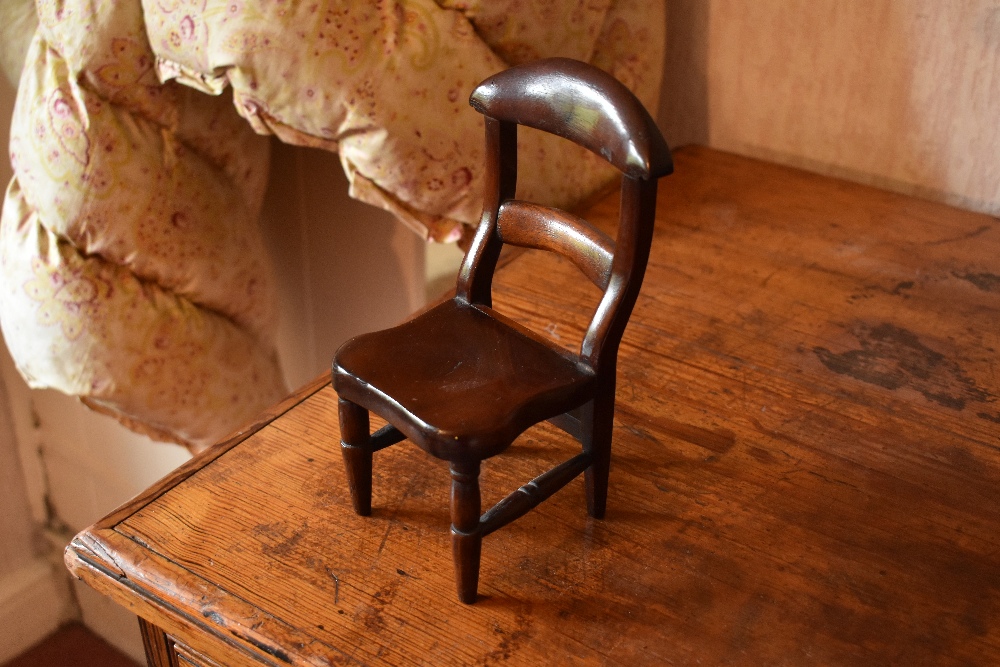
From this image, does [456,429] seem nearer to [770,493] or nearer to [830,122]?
[770,493]

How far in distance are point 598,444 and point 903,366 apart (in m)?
0.39

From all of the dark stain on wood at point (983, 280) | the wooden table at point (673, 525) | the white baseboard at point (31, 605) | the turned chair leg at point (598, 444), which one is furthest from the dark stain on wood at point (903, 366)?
the white baseboard at point (31, 605)

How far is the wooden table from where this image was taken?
2.10 ft

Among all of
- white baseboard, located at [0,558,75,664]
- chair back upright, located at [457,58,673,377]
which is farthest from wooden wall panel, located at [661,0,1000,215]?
white baseboard, located at [0,558,75,664]

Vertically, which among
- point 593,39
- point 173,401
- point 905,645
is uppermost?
point 593,39

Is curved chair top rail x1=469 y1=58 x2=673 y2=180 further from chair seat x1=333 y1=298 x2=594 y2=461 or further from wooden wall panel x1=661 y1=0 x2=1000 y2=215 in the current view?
wooden wall panel x1=661 y1=0 x2=1000 y2=215

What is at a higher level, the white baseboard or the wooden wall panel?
the wooden wall panel

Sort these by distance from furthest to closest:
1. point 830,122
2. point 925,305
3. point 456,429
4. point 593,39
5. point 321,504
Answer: point 830,122 → point 593,39 → point 925,305 → point 321,504 → point 456,429

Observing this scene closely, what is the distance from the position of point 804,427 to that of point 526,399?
0.33m

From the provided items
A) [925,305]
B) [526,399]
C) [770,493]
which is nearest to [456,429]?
[526,399]

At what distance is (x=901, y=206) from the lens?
1.23 m

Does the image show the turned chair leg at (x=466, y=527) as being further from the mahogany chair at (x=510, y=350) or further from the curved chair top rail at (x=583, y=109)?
the curved chair top rail at (x=583, y=109)

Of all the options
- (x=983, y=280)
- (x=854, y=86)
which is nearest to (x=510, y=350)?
(x=983, y=280)

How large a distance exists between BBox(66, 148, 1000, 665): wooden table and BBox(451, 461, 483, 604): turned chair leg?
0.02 metres
